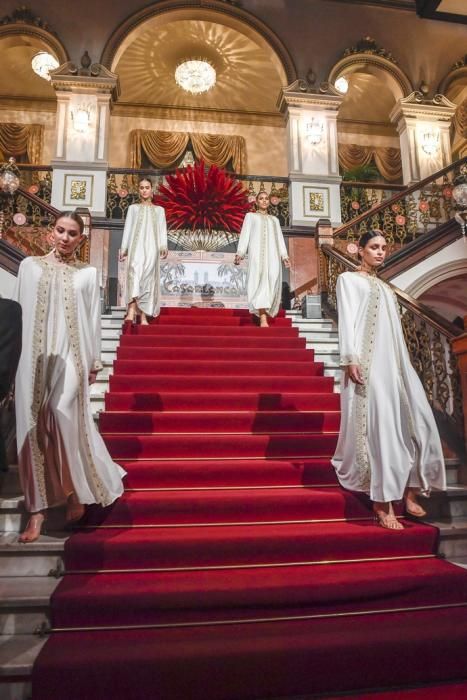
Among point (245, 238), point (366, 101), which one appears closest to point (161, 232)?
point (245, 238)

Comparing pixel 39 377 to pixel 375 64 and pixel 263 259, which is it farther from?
pixel 375 64

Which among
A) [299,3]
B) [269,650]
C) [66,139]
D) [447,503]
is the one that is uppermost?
[299,3]

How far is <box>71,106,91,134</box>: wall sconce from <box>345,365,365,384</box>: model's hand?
8.01 metres

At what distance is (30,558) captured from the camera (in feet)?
8.20

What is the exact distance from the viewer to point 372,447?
2.97m

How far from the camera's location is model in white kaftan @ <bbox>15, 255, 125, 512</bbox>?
8.62 feet

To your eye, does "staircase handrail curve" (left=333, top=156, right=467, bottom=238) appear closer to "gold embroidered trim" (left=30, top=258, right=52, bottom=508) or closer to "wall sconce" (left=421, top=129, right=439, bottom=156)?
"wall sconce" (left=421, top=129, right=439, bottom=156)

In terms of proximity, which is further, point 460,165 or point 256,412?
point 460,165

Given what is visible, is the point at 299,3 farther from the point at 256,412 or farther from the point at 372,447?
the point at 372,447

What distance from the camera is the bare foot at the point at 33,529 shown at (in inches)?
101

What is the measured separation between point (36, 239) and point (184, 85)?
6.10m

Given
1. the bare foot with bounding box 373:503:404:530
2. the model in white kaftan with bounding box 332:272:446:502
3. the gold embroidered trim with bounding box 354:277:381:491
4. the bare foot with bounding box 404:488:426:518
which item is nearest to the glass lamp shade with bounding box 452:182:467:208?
the model in white kaftan with bounding box 332:272:446:502

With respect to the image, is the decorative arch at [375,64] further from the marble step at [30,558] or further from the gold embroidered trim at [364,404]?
the marble step at [30,558]

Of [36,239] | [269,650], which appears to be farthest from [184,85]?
[269,650]
